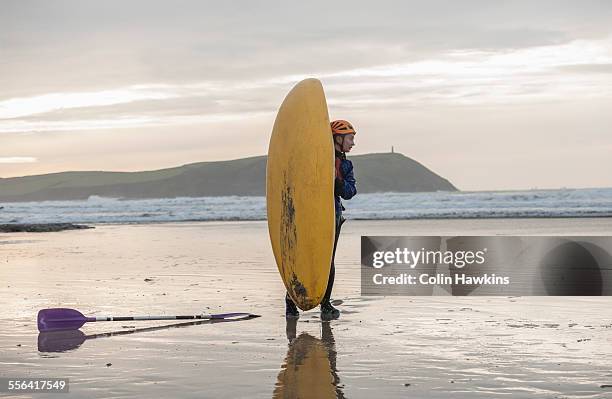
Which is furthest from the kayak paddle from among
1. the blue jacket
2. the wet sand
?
the blue jacket

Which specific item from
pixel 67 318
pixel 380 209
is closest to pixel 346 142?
pixel 67 318

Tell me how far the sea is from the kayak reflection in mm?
23633

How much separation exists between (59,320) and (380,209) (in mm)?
30999

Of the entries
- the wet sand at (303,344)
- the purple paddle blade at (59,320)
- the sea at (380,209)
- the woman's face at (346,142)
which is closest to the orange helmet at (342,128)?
the woman's face at (346,142)

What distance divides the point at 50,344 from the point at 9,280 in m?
4.99

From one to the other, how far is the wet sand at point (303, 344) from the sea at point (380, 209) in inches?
860

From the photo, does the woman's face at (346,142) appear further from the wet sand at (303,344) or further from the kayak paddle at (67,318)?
the kayak paddle at (67,318)

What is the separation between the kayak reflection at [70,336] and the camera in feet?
21.1

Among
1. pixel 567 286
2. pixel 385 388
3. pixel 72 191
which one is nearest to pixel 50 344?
pixel 385 388

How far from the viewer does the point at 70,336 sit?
22.7 ft

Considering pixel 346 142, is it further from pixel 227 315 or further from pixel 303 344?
pixel 303 344

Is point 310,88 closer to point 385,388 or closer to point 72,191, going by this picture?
point 385,388

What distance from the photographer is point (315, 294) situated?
297 inches

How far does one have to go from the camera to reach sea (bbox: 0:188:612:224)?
106ft
